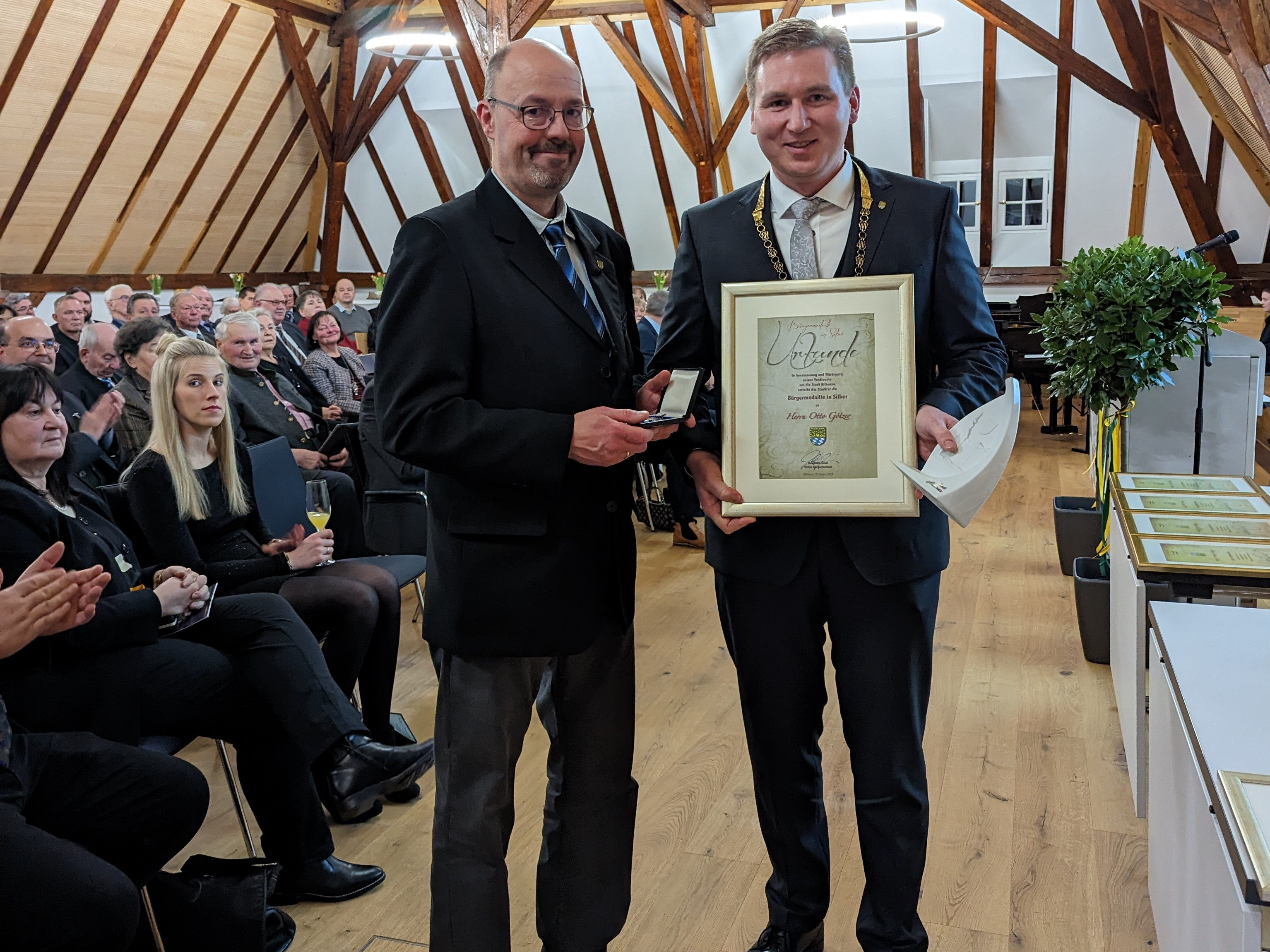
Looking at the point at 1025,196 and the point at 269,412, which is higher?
the point at 1025,196

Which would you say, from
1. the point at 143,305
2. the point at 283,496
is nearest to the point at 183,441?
the point at 283,496

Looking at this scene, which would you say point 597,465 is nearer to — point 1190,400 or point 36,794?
point 36,794

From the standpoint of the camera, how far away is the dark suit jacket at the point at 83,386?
16.9ft

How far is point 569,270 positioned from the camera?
1725mm

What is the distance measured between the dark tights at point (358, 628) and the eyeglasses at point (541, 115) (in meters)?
1.66

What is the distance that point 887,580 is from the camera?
1.73m

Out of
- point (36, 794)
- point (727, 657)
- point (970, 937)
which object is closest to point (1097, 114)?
point (727, 657)

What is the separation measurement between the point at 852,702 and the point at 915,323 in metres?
0.66

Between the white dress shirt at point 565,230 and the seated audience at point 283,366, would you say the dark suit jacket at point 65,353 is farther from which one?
the white dress shirt at point 565,230

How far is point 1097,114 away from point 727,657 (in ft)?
33.5

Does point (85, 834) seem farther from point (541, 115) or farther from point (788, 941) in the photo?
point (541, 115)

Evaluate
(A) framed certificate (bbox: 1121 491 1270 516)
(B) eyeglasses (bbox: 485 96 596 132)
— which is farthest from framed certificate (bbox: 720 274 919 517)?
(A) framed certificate (bbox: 1121 491 1270 516)

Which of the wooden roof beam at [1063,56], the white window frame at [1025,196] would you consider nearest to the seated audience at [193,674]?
the wooden roof beam at [1063,56]

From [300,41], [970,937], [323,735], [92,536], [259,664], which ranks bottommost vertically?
[970,937]
